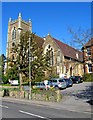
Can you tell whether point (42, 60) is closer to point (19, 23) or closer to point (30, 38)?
point (30, 38)

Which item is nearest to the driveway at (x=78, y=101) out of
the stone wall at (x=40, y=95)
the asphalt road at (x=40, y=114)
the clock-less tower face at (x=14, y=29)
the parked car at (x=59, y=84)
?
the stone wall at (x=40, y=95)

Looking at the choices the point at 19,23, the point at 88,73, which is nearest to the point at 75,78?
the point at 88,73

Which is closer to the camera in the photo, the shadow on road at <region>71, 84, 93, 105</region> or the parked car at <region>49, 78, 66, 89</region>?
the shadow on road at <region>71, 84, 93, 105</region>

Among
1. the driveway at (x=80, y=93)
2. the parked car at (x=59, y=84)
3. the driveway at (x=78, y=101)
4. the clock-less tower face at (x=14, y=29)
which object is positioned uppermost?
the clock-less tower face at (x=14, y=29)

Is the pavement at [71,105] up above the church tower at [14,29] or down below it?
below

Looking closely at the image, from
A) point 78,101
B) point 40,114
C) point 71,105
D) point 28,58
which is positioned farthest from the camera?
point 28,58

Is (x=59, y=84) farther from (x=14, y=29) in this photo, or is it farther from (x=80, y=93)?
(x=14, y=29)

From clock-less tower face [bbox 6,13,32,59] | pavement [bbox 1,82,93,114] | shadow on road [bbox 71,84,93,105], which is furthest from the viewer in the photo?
clock-less tower face [bbox 6,13,32,59]

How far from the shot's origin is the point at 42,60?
35.8 m

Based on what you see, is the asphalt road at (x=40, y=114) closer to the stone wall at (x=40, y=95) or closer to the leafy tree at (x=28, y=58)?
the stone wall at (x=40, y=95)

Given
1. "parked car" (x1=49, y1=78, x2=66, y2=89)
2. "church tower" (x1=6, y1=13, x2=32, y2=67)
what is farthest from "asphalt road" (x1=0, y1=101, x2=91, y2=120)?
"church tower" (x1=6, y1=13, x2=32, y2=67)

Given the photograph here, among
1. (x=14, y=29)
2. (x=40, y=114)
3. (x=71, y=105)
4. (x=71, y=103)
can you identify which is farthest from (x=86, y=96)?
(x=14, y=29)

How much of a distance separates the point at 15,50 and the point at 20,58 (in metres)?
1.66

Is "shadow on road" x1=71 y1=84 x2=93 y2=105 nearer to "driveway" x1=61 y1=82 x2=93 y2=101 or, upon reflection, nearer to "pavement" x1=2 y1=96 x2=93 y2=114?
"driveway" x1=61 y1=82 x2=93 y2=101
